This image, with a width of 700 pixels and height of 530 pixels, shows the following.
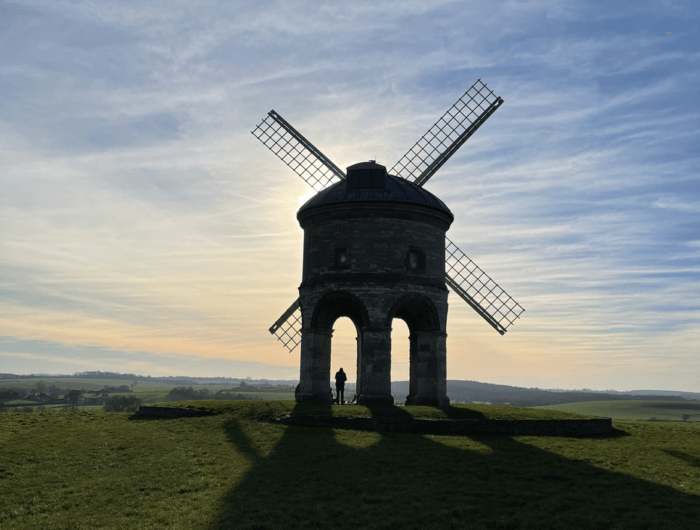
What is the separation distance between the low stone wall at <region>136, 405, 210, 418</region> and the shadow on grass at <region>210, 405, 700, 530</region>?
823 cm

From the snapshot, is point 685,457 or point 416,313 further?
point 416,313

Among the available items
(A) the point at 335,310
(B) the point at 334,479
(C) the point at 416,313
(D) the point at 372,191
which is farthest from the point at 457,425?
(D) the point at 372,191

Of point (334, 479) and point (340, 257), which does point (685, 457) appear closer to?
point (334, 479)

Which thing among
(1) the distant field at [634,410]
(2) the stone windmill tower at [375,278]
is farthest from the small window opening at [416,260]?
(1) the distant field at [634,410]

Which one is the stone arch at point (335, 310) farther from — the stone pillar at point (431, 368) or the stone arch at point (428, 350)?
the stone pillar at point (431, 368)

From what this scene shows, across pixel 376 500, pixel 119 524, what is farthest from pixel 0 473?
pixel 376 500

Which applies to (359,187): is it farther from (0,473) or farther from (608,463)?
(0,473)

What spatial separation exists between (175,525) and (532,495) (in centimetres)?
837

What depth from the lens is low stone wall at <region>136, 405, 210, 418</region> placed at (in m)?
28.8

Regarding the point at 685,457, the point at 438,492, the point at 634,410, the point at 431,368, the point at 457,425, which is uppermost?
the point at 431,368

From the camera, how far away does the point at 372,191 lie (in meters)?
31.9

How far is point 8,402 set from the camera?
124 metres

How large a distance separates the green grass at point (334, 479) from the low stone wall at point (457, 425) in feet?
3.08

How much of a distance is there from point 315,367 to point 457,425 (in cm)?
964
